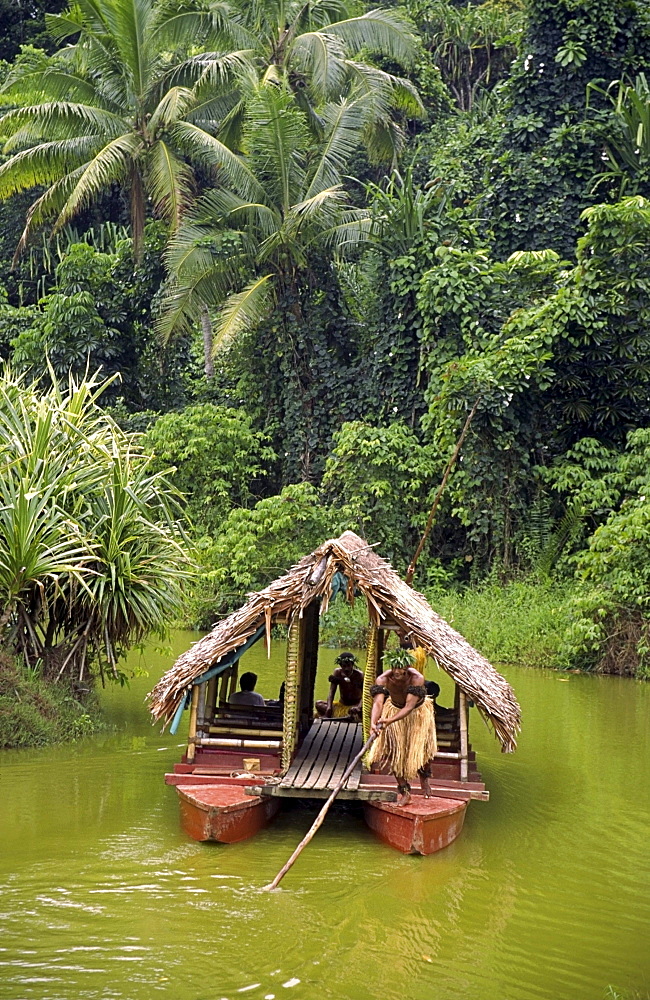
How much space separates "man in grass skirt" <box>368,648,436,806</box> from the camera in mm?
7086

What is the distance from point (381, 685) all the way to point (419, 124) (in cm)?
2091

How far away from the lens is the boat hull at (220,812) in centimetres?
677

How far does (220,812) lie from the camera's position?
265 inches

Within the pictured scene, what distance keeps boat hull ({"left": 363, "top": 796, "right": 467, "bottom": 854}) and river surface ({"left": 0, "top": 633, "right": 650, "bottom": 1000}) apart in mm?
93

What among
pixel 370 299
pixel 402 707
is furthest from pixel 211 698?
pixel 370 299

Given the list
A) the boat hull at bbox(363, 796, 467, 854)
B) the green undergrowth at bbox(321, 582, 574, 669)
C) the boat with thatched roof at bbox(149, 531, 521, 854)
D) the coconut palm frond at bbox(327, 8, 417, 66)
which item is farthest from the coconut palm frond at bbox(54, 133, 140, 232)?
the boat hull at bbox(363, 796, 467, 854)

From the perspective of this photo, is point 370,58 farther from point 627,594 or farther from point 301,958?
point 301,958

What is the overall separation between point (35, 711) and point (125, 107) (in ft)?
45.2

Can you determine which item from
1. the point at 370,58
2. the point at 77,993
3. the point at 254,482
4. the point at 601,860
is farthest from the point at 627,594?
the point at 370,58

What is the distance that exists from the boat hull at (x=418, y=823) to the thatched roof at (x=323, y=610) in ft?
2.54

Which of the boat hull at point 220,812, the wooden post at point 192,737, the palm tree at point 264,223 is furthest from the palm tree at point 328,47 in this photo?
the boat hull at point 220,812

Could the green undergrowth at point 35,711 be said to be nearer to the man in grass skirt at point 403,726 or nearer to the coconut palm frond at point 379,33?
the man in grass skirt at point 403,726

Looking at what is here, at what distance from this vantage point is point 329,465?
1822 centimetres

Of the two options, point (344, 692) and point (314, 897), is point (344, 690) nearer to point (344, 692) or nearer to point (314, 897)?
point (344, 692)
